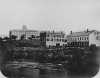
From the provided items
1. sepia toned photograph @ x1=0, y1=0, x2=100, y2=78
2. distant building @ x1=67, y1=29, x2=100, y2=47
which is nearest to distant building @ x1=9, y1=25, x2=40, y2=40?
sepia toned photograph @ x1=0, y1=0, x2=100, y2=78

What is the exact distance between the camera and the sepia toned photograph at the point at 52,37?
99 cm

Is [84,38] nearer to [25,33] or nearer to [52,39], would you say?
[52,39]

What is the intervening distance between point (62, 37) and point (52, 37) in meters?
0.06

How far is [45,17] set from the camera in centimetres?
101

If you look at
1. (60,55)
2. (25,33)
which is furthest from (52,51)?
(25,33)

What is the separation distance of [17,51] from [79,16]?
0.43 meters

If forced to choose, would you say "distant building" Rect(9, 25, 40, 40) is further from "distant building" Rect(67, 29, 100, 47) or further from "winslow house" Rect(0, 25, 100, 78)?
"distant building" Rect(67, 29, 100, 47)

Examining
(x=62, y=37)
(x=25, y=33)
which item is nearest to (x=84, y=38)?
(x=62, y=37)

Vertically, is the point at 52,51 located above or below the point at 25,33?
below

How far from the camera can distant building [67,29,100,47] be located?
98 centimetres

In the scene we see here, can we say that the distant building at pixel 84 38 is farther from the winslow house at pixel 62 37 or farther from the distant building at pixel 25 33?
the distant building at pixel 25 33

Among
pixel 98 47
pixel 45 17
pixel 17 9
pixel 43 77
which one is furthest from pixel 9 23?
pixel 98 47

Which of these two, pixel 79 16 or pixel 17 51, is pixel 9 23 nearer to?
pixel 17 51

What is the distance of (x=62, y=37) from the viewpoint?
99 centimetres
